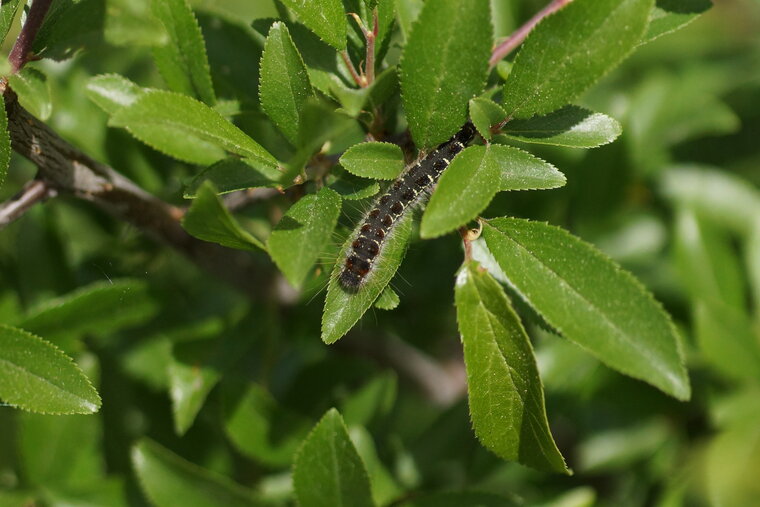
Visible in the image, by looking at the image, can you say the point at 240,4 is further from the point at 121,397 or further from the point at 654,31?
the point at 654,31

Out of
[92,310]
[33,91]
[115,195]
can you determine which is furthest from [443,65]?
[92,310]

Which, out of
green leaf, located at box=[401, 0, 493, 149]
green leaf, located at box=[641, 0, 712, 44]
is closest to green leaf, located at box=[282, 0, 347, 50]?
green leaf, located at box=[401, 0, 493, 149]

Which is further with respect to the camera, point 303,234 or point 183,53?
point 183,53

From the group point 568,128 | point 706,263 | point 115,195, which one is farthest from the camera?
point 706,263

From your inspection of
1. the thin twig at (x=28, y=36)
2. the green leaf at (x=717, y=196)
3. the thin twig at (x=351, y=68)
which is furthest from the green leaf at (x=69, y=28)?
the green leaf at (x=717, y=196)

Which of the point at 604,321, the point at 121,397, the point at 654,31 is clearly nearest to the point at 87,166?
the point at 121,397

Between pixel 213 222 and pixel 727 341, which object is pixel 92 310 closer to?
pixel 213 222

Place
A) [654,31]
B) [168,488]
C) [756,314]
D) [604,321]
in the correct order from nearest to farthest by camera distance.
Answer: [604,321] → [654,31] → [168,488] → [756,314]
